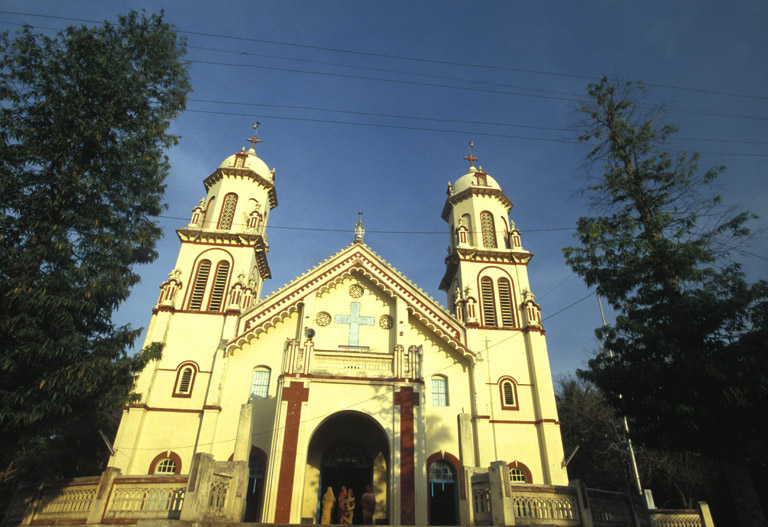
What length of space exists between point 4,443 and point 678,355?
17.9 m

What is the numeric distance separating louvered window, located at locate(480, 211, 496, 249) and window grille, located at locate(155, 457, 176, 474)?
64.4 ft

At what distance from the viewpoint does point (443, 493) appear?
2023 centimetres

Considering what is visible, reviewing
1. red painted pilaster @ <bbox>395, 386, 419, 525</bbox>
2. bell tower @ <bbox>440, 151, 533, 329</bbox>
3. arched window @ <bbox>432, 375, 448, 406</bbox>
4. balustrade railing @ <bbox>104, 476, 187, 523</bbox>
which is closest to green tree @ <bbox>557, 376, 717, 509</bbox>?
bell tower @ <bbox>440, 151, 533, 329</bbox>

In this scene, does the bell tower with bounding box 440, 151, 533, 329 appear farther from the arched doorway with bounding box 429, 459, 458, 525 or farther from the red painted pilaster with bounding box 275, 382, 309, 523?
the red painted pilaster with bounding box 275, 382, 309, 523

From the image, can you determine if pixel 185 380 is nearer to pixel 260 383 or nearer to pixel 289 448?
pixel 260 383

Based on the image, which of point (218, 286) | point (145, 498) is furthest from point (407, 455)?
point (218, 286)

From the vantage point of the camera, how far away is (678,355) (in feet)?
39.2

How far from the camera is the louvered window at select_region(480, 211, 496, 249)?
28370 mm

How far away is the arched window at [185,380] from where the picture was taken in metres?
21.8

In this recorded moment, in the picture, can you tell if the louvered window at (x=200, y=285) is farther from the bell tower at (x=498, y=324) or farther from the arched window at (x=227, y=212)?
the bell tower at (x=498, y=324)

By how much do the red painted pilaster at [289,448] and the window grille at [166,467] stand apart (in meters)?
6.69

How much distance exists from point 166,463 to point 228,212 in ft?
45.9

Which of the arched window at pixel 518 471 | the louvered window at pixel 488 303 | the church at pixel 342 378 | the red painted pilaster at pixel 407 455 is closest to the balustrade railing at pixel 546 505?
the church at pixel 342 378

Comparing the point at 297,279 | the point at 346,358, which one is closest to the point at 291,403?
the point at 346,358
